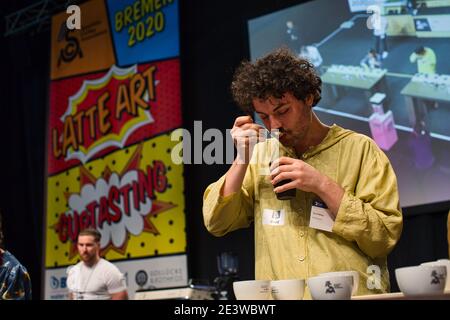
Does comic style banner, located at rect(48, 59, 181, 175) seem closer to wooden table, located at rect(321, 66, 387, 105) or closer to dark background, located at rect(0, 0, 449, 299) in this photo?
dark background, located at rect(0, 0, 449, 299)

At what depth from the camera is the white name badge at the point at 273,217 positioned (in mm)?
1660

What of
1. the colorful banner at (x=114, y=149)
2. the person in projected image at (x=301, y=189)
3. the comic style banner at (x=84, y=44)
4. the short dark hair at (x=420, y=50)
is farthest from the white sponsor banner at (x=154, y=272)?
the person in projected image at (x=301, y=189)

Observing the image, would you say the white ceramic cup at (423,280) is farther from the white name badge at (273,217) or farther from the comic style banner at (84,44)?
the comic style banner at (84,44)

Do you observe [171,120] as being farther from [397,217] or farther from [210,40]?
[397,217]

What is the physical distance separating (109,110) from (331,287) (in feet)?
16.5

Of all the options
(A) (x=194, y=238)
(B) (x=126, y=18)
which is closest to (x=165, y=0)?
(B) (x=126, y=18)

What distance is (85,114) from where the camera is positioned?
20.0ft

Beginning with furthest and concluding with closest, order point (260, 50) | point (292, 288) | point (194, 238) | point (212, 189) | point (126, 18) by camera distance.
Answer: point (126, 18), point (194, 238), point (260, 50), point (212, 189), point (292, 288)

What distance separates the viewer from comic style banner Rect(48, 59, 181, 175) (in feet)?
18.0

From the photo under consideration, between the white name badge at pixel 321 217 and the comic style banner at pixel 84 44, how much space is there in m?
4.64

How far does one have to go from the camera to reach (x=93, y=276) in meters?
5.12

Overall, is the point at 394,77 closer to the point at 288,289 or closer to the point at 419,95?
the point at 419,95

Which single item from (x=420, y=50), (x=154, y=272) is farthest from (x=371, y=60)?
(x=154, y=272)
